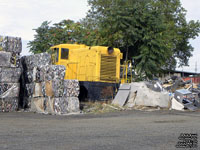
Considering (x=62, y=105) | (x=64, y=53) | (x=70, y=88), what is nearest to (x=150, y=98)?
(x=70, y=88)

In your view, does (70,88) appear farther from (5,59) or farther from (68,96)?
(5,59)

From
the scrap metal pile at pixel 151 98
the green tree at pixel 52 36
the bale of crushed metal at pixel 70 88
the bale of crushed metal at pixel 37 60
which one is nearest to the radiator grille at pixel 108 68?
the scrap metal pile at pixel 151 98

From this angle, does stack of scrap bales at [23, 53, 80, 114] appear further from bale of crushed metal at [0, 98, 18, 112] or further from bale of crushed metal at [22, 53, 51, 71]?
bale of crushed metal at [0, 98, 18, 112]

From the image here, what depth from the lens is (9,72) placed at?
55.6 feet

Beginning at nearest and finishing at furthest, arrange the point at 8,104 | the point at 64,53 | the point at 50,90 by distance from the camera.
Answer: the point at 50,90 → the point at 8,104 → the point at 64,53

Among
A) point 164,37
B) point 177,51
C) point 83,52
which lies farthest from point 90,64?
point 177,51

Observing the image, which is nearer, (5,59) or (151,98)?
(5,59)

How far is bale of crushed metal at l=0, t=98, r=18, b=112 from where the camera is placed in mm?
16750

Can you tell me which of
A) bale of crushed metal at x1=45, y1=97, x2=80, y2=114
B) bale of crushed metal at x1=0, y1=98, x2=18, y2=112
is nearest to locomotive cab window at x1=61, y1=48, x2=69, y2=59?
bale of crushed metal at x1=0, y1=98, x2=18, y2=112

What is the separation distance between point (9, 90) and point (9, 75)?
0.79 m

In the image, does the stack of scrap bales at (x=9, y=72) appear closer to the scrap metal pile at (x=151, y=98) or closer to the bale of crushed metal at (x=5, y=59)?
the bale of crushed metal at (x=5, y=59)

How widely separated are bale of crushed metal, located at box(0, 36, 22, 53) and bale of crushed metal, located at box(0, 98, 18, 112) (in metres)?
2.64

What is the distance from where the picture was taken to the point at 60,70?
16.0m

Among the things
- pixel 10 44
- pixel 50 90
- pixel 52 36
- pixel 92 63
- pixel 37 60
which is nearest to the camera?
pixel 50 90
